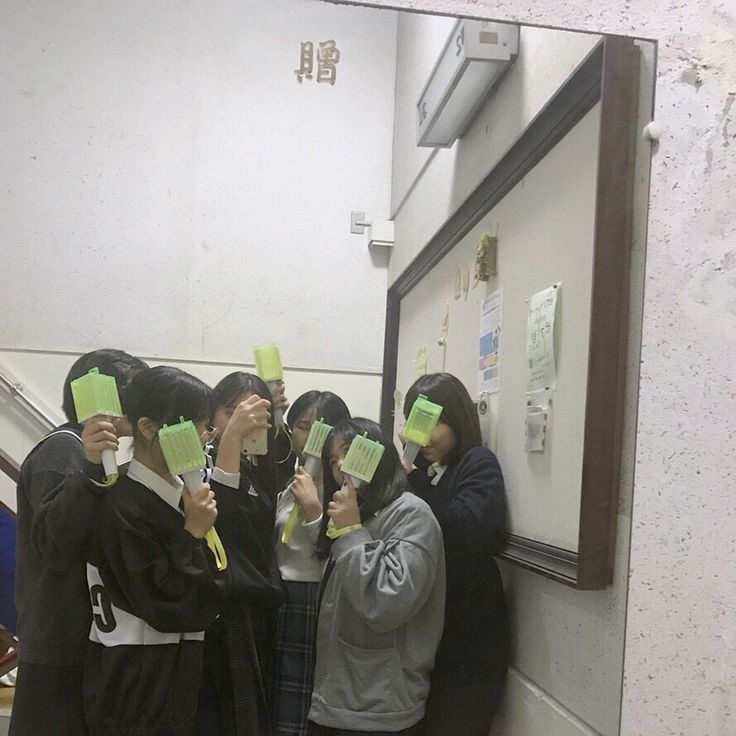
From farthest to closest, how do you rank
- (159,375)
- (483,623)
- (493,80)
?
(493,80) < (483,623) < (159,375)

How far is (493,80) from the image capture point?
119 centimetres

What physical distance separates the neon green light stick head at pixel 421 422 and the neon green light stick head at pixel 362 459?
0.07 m

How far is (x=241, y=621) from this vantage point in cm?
85

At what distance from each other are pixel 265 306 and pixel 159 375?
157 mm

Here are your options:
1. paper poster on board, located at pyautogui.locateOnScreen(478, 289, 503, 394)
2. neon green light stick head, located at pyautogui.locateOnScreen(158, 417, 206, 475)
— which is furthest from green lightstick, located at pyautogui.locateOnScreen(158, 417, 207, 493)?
paper poster on board, located at pyautogui.locateOnScreen(478, 289, 503, 394)

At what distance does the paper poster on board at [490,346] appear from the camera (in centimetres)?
112

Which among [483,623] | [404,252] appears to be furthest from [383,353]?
[483,623]

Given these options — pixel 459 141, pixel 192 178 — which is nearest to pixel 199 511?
pixel 192 178

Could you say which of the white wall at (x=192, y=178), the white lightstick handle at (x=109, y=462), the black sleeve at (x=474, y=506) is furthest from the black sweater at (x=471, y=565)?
the white lightstick handle at (x=109, y=462)

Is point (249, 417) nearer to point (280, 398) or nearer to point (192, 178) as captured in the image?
point (280, 398)

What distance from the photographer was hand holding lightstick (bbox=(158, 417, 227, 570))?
2.71ft

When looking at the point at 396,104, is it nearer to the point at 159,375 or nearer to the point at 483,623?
the point at 159,375

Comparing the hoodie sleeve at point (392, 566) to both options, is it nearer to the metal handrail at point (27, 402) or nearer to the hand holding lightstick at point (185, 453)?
the hand holding lightstick at point (185, 453)

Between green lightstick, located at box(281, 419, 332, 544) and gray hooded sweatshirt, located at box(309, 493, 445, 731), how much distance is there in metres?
0.06
